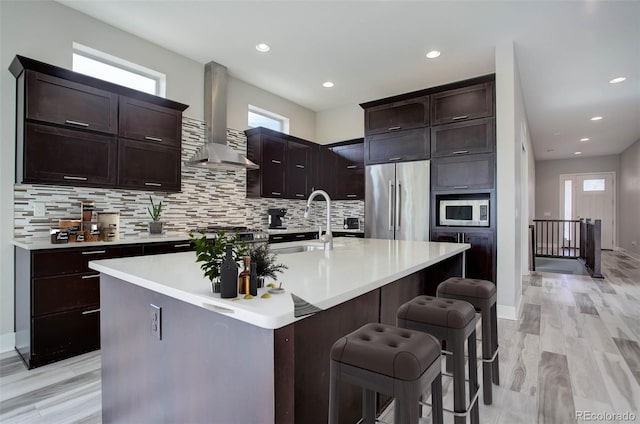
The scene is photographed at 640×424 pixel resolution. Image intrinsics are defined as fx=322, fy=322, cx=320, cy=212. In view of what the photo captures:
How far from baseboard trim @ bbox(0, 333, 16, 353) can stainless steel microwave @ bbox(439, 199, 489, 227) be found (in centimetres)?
451

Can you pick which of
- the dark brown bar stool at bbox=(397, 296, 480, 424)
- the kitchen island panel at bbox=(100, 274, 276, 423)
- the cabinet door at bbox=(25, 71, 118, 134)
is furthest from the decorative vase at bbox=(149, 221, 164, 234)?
the dark brown bar stool at bbox=(397, 296, 480, 424)

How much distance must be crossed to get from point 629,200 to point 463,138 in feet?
25.2

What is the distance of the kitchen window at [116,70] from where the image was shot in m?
3.31

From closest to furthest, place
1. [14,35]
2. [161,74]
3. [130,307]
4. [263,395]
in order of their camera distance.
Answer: [263,395]
[130,307]
[14,35]
[161,74]

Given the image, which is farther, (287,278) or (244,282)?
(287,278)

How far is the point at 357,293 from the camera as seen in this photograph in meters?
1.19

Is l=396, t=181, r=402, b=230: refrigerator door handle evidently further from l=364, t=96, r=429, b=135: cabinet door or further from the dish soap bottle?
the dish soap bottle

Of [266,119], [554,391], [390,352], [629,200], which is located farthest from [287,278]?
[629,200]

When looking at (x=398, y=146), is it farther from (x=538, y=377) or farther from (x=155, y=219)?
(x=155, y=219)

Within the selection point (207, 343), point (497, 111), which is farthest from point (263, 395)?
point (497, 111)

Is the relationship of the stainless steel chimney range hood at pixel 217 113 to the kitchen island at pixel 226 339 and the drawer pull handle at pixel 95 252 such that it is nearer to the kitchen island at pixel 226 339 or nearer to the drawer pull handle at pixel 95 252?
the drawer pull handle at pixel 95 252

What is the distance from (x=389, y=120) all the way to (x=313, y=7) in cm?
196

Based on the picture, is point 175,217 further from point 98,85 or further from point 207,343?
point 207,343

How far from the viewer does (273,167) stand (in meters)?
4.84
